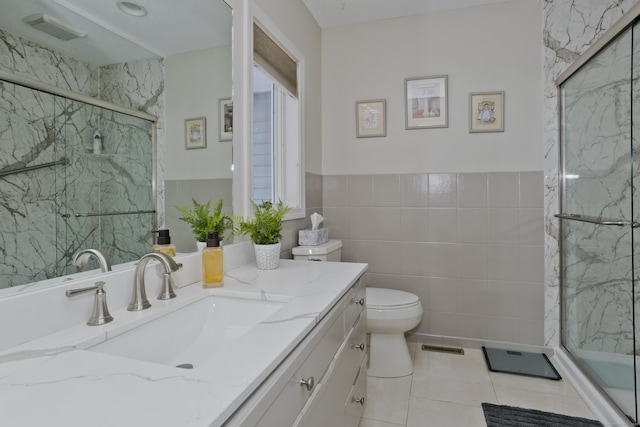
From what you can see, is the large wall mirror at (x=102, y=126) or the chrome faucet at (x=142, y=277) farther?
the chrome faucet at (x=142, y=277)

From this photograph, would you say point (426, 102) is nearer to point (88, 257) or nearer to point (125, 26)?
point (125, 26)

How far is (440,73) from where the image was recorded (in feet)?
7.97

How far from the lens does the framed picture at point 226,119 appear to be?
1438 millimetres

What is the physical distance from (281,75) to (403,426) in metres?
1.97

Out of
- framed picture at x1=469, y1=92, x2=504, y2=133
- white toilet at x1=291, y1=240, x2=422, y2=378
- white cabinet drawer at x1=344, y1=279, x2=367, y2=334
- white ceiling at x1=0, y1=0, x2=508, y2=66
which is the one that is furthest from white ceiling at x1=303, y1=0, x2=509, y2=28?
white cabinet drawer at x1=344, y1=279, x2=367, y2=334

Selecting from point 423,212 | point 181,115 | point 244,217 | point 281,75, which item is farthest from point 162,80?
point 423,212

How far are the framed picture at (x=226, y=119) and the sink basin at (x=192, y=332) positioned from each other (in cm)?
71

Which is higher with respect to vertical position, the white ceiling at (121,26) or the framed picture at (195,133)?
the white ceiling at (121,26)

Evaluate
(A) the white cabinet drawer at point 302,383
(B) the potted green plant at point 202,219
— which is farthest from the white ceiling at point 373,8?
(A) the white cabinet drawer at point 302,383

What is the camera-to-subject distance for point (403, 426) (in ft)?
5.30

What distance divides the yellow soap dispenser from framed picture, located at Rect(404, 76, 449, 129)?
71.4 inches

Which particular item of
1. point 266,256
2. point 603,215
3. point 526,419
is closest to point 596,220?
point 603,215

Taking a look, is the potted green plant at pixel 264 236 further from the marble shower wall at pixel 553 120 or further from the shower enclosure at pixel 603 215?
the marble shower wall at pixel 553 120

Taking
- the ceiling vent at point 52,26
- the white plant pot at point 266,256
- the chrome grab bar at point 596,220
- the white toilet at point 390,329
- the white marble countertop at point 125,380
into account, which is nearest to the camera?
the white marble countertop at point 125,380
